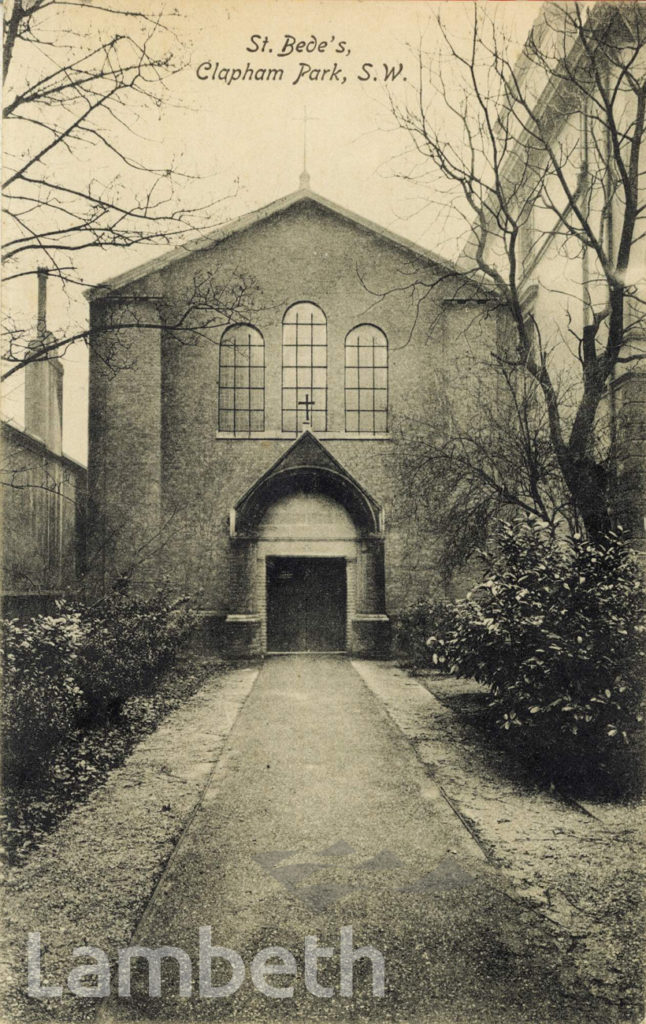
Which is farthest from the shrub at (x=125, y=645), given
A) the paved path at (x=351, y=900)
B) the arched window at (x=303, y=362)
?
the arched window at (x=303, y=362)

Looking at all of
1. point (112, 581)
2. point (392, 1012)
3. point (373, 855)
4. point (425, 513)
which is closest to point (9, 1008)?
point (392, 1012)

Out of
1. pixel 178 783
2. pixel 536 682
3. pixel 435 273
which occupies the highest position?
pixel 435 273

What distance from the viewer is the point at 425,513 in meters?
18.6

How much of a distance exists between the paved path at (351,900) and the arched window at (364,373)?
40.0ft

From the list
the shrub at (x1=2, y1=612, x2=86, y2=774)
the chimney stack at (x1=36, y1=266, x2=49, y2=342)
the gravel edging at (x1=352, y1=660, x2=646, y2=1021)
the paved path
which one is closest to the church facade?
the gravel edging at (x1=352, y1=660, x2=646, y2=1021)

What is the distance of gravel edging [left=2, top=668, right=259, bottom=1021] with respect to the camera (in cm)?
401

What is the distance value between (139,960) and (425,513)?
15.2 m

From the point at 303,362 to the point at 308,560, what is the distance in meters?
5.22

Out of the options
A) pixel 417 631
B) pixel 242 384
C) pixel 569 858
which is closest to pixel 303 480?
pixel 242 384

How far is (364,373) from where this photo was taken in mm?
19297

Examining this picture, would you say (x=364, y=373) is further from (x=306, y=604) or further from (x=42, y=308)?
(x=42, y=308)

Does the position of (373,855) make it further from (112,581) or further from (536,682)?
(112,581)

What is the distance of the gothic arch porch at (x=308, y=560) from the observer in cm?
1795

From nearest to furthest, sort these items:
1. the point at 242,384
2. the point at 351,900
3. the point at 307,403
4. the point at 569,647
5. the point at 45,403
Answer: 1. the point at 351,900
2. the point at 569,647
3. the point at 45,403
4. the point at 307,403
5. the point at 242,384
